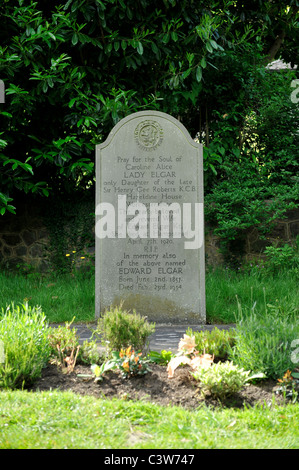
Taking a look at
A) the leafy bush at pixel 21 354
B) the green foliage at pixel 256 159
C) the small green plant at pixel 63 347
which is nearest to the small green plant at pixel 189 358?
the small green plant at pixel 63 347

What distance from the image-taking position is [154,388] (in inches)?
126

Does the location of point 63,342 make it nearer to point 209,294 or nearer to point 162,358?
point 162,358

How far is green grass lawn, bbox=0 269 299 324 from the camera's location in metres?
5.72

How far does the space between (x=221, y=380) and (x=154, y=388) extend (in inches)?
17.9

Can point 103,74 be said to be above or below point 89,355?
above

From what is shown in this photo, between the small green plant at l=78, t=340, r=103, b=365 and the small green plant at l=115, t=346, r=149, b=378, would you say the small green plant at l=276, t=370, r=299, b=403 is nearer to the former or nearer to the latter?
the small green plant at l=115, t=346, r=149, b=378

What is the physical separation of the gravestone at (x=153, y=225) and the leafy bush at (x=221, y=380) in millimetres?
2559

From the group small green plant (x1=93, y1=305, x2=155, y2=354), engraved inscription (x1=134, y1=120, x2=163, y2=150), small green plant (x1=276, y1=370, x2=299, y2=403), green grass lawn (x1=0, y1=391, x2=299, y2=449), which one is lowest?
green grass lawn (x1=0, y1=391, x2=299, y2=449)

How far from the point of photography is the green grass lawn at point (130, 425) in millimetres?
2469

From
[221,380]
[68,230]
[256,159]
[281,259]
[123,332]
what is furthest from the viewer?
[256,159]

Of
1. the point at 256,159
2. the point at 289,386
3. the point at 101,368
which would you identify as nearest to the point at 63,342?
the point at 101,368

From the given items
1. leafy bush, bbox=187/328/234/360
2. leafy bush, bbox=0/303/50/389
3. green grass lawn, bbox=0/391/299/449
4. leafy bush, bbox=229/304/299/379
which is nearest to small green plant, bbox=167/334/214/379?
leafy bush, bbox=187/328/234/360

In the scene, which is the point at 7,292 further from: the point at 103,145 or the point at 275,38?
the point at 275,38
